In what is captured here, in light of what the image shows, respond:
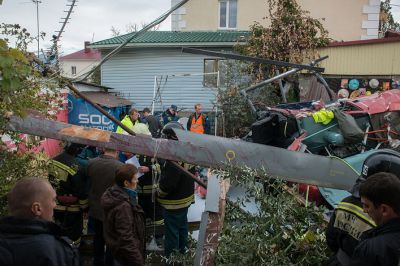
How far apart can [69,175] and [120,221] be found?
66.1 inches

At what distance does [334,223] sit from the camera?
2.83 metres

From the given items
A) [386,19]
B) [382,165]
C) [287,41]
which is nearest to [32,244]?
[382,165]

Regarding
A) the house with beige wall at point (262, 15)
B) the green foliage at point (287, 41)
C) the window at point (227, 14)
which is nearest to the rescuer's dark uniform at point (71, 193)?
the green foliage at point (287, 41)

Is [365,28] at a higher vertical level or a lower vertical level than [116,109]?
higher

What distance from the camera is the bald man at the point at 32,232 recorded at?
7.22ft

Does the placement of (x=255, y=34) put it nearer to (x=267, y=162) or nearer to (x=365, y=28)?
(x=365, y=28)

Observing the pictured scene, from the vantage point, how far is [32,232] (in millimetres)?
2252

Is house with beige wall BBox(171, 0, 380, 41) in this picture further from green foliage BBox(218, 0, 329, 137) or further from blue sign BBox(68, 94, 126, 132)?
blue sign BBox(68, 94, 126, 132)

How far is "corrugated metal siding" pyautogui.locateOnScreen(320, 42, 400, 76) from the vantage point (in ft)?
38.2

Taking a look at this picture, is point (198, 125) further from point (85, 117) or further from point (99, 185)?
point (99, 185)

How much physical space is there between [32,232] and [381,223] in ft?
6.38

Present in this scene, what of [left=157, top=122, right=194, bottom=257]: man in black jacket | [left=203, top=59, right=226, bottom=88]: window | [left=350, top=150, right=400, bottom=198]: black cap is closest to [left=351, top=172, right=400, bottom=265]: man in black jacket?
[left=350, top=150, right=400, bottom=198]: black cap

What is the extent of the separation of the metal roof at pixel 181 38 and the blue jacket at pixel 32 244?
13.8 metres

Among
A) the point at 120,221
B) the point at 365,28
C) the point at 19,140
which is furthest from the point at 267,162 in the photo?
the point at 365,28
